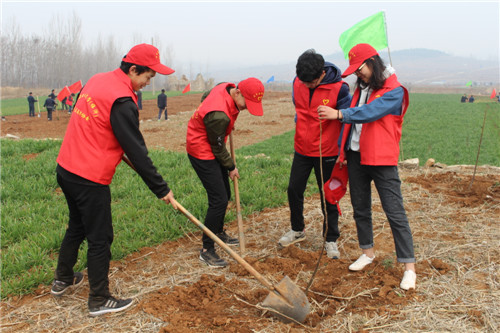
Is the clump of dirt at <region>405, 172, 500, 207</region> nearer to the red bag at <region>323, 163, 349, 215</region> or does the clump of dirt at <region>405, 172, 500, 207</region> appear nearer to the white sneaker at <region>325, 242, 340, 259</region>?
the white sneaker at <region>325, 242, 340, 259</region>

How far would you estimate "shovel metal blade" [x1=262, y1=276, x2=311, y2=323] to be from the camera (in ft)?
9.21

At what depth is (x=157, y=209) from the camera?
5039 millimetres

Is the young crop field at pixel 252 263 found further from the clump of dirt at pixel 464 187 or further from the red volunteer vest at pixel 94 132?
the red volunteer vest at pixel 94 132

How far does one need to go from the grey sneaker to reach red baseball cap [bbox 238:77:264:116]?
1.43m

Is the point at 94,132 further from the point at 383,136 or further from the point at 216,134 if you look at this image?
the point at 383,136

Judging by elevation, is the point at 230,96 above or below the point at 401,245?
above

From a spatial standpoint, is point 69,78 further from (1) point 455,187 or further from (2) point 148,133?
(1) point 455,187

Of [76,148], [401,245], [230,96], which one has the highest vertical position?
[230,96]

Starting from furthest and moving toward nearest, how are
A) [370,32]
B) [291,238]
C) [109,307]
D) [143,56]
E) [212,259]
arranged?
[370,32] → [291,238] → [212,259] → [109,307] → [143,56]

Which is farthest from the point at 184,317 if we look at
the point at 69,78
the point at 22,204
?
the point at 69,78

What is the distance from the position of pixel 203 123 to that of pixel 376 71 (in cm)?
158

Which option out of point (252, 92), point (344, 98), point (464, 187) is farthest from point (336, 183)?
point (464, 187)

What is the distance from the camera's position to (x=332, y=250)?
389cm

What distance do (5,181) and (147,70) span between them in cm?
450
